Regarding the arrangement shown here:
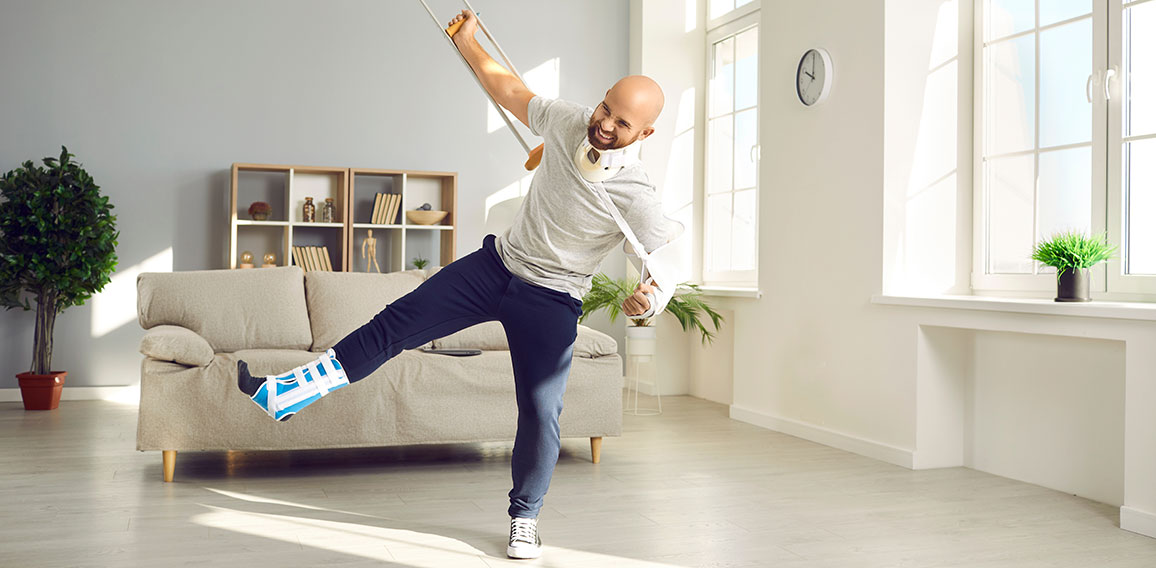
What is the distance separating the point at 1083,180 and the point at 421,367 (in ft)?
9.07

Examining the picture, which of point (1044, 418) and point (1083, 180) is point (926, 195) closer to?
point (1083, 180)

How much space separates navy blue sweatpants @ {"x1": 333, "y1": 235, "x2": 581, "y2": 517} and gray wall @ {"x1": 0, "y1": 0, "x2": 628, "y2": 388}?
411 centimetres

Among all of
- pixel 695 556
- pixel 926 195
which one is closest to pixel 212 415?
pixel 695 556

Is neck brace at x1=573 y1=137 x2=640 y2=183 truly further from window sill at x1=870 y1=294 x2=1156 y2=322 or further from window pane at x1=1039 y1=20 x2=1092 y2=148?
window pane at x1=1039 y1=20 x2=1092 y2=148

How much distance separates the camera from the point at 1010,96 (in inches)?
162

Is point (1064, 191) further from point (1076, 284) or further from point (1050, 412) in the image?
point (1050, 412)

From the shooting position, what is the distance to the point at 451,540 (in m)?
2.78

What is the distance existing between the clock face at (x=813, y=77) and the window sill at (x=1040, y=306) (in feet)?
3.65

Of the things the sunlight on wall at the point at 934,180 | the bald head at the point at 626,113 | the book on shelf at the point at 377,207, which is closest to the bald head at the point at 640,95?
the bald head at the point at 626,113

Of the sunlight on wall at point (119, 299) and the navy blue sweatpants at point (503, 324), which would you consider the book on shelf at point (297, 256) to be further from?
the navy blue sweatpants at point (503, 324)

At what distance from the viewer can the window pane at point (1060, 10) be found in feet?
12.2

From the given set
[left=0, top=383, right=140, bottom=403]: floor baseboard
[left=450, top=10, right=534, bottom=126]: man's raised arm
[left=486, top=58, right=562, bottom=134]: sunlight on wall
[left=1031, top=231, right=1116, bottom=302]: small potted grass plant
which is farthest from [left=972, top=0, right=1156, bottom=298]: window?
[left=0, top=383, right=140, bottom=403]: floor baseboard

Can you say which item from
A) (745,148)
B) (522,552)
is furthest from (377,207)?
(522,552)

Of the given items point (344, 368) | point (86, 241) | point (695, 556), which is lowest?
point (695, 556)
